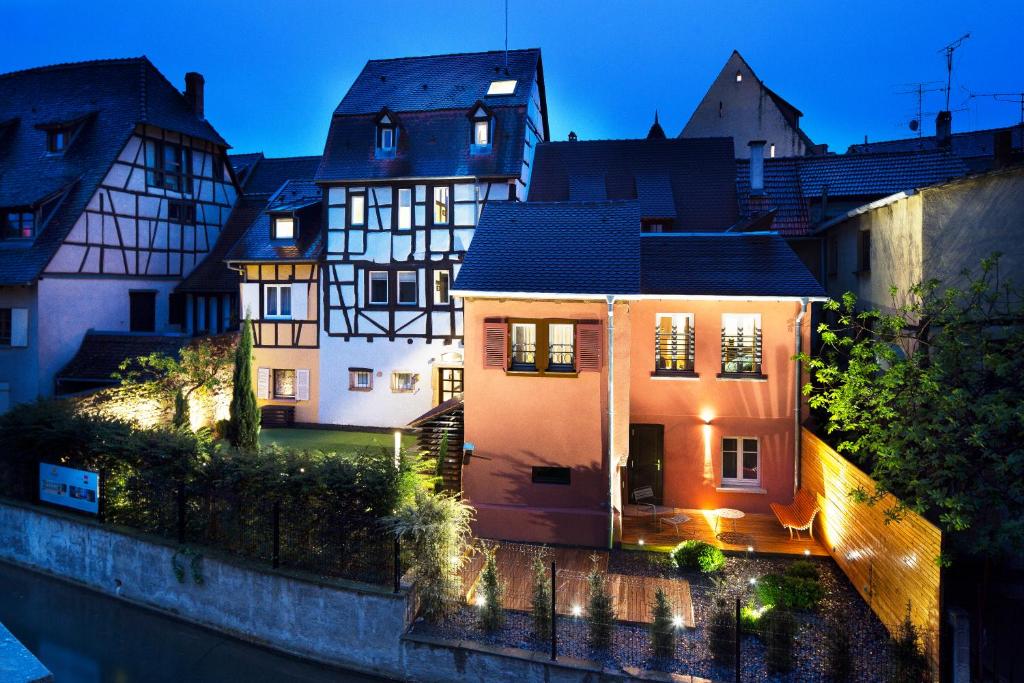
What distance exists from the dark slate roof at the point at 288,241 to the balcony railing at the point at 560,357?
12.0 meters

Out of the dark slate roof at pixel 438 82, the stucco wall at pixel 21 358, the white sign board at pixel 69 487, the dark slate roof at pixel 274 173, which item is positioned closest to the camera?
the white sign board at pixel 69 487

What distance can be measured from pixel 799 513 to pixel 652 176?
1202 cm

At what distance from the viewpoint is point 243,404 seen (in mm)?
18844

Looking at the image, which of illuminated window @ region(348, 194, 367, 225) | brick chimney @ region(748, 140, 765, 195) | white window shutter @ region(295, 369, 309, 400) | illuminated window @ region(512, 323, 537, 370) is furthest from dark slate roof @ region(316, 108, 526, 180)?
illuminated window @ region(512, 323, 537, 370)

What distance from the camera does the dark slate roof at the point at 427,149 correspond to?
73.3 ft

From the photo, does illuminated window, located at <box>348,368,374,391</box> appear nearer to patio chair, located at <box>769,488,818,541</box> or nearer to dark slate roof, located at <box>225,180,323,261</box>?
dark slate roof, located at <box>225,180,323,261</box>

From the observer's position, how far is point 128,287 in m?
24.5

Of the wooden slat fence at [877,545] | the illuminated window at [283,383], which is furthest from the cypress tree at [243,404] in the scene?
the wooden slat fence at [877,545]

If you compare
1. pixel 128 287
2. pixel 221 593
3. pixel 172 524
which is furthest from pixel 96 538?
pixel 128 287

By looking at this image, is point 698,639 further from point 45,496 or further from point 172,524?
point 45,496

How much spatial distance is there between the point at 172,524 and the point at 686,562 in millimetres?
8130

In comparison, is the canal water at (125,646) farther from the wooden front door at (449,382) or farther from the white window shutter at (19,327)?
the white window shutter at (19,327)

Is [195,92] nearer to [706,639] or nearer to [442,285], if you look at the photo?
[442,285]

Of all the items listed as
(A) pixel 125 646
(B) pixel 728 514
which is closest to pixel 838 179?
(B) pixel 728 514
